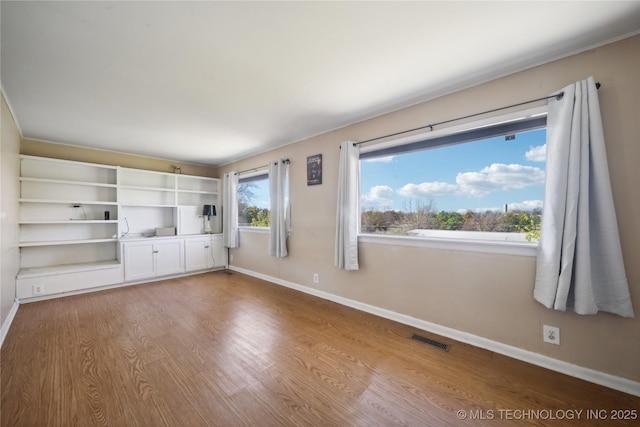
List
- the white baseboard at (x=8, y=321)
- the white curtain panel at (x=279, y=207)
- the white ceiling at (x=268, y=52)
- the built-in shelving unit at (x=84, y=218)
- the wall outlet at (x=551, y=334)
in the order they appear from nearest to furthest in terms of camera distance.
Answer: the white ceiling at (x=268, y=52) < the wall outlet at (x=551, y=334) < the white baseboard at (x=8, y=321) < the built-in shelving unit at (x=84, y=218) < the white curtain panel at (x=279, y=207)

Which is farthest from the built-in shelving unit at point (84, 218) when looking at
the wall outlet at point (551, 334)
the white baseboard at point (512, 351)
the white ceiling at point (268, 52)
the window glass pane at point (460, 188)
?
the wall outlet at point (551, 334)

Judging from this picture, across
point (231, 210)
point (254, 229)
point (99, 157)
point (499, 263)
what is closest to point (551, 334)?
point (499, 263)

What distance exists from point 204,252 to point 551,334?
5391 mm

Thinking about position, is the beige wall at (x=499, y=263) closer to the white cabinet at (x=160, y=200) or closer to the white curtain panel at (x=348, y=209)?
the white curtain panel at (x=348, y=209)

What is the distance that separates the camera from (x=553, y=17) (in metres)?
1.53

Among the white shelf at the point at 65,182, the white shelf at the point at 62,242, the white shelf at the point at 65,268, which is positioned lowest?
the white shelf at the point at 65,268

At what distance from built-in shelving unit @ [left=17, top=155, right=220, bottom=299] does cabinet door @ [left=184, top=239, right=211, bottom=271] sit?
0.15 meters

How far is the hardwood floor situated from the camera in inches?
58.9

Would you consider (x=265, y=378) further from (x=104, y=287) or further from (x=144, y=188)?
(x=144, y=188)

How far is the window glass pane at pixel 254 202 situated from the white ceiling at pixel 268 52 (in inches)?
78.0

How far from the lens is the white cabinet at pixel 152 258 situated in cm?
425

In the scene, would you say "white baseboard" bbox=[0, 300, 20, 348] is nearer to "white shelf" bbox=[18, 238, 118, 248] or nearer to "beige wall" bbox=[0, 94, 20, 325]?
"beige wall" bbox=[0, 94, 20, 325]

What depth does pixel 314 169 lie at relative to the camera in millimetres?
3664

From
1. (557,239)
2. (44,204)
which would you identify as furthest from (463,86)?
(44,204)
